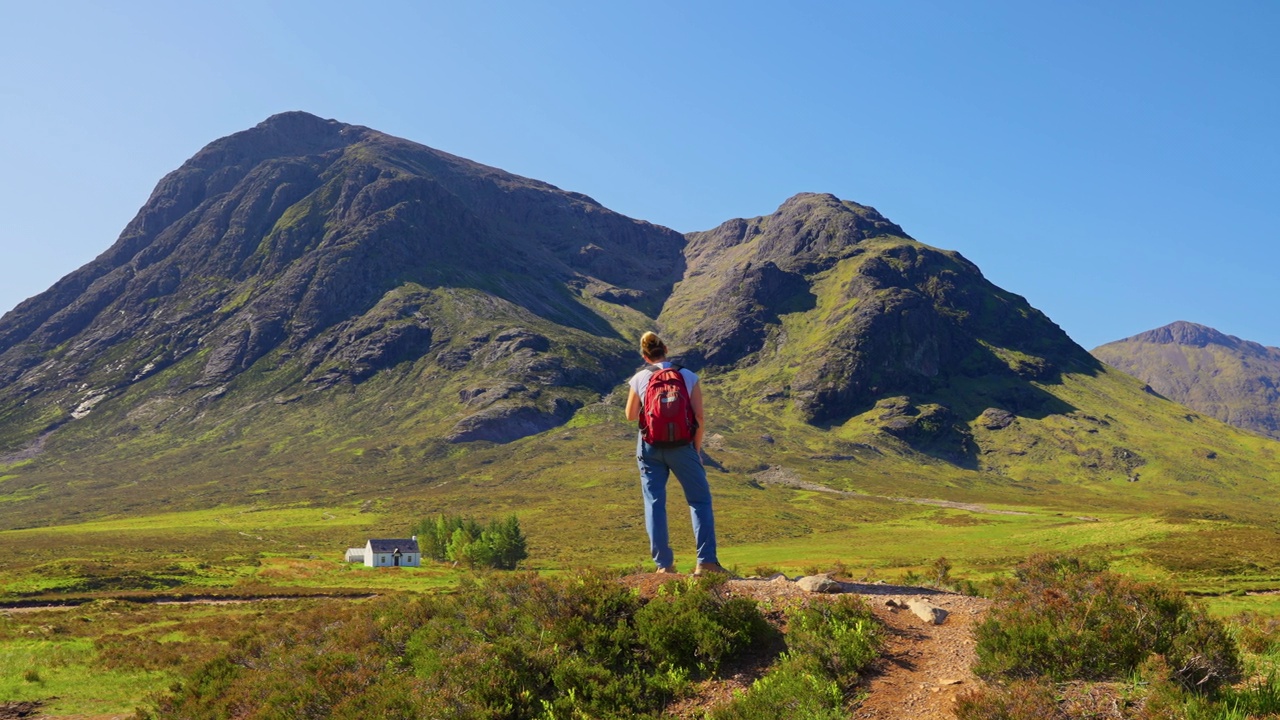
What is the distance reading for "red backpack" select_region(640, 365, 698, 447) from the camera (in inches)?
477

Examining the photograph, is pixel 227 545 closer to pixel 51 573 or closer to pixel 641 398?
pixel 51 573

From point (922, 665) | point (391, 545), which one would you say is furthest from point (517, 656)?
point (391, 545)

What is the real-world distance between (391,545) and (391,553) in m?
1.24

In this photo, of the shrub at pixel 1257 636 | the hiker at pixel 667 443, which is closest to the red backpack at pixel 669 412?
the hiker at pixel 667 443

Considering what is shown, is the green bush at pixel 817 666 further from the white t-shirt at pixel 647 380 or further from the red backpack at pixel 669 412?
the white t-shirt at pixel 647 380

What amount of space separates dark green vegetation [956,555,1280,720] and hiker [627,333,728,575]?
461 centimetres

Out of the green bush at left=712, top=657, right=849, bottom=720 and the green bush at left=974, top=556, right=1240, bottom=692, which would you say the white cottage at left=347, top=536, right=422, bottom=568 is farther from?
the green bush at left=974, top=556, right=1240, bottom=692

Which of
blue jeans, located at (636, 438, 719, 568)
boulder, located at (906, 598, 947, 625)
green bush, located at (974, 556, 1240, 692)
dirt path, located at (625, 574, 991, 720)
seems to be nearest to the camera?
green bush, located at (974, 556, 1240, 692)

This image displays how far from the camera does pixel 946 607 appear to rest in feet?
38.6

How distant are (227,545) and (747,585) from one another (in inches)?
4620

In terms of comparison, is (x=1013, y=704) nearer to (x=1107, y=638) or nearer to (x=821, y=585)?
(x=1107, y=638)

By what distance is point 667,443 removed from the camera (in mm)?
12320

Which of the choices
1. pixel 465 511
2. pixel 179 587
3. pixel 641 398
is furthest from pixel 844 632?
pixel 465 511

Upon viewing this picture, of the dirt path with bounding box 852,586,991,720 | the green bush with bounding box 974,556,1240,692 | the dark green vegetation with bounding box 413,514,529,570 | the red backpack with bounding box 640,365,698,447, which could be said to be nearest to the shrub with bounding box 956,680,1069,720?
the dirt path with bounding box 852,586,991,720
